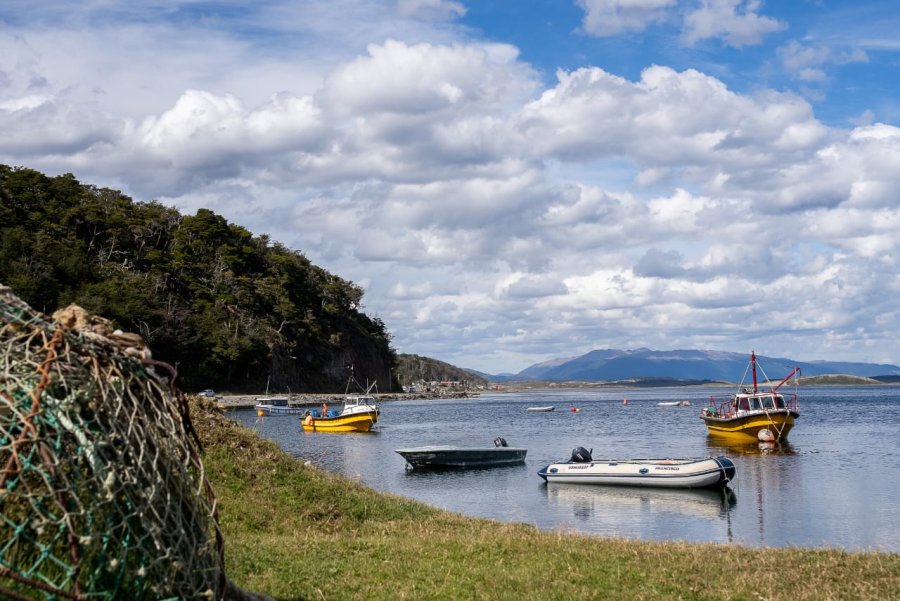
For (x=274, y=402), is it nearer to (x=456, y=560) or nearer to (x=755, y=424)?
(x=755, y=424)

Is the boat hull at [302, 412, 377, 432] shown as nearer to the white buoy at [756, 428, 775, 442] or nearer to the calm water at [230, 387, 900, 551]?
the calm water at [230, 387, 900, 551]

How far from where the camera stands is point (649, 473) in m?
34.9

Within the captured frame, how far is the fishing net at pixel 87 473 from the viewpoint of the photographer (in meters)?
5.73

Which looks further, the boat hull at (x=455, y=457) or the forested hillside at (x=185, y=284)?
the forested hillside at (x=185, y=284)

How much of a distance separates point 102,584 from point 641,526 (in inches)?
883

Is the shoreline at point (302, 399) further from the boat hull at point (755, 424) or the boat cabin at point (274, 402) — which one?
the boat hull at point (755, 424)

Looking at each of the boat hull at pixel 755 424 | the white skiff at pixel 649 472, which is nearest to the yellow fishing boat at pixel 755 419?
the boat hull at pixel 755 424

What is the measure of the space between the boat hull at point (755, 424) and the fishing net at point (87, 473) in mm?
54309

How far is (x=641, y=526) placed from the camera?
26234 mm

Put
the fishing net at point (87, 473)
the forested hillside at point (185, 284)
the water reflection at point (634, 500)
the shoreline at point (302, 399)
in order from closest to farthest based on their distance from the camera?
1. the fishing net at point (87, 473)
2. the water reflection at point (634, 500)
3. the forested hillside at point (185, 284)
4. the shoreline at point (302, 399)

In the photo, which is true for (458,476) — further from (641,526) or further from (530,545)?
(530,545)

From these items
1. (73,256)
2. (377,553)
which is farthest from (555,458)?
(73,256)

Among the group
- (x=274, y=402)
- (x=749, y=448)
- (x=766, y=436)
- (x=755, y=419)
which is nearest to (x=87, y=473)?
(x=749, y=448)

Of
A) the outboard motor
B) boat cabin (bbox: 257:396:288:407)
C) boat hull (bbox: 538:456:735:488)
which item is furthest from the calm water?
boat cabin (bbox: 257:396:288:407)
